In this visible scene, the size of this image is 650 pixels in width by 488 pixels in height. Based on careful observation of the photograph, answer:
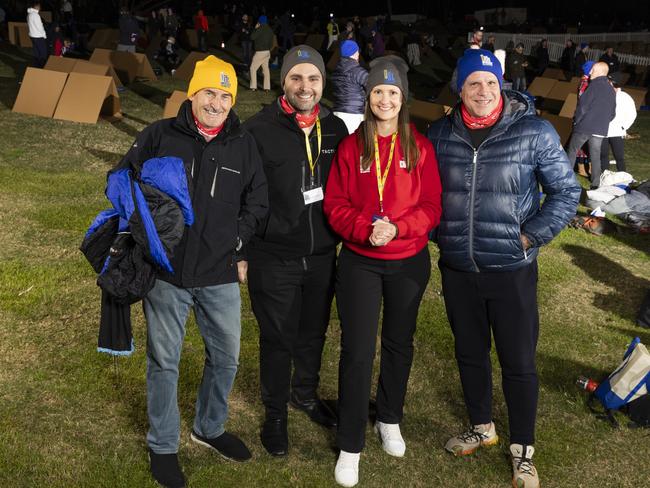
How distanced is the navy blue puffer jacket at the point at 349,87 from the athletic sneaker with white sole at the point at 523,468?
648 cm

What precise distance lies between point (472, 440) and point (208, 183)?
2.11 meters

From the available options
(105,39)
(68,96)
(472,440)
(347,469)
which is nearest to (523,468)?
(472,440)

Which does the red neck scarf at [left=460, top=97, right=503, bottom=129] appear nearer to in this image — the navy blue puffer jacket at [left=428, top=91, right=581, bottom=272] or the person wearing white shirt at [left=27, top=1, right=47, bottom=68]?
the navy blue puffer jacket at [left=428, top=91, right=581, bottom=272]

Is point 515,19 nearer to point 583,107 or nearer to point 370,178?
point 583,107

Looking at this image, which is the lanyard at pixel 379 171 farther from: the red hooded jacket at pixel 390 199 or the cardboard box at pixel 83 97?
the cardboard box at pixel 83 97

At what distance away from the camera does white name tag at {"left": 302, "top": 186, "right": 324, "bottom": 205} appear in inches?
157

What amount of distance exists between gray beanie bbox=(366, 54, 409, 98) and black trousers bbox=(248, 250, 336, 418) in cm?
96

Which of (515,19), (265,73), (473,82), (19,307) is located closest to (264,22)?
(265,73)

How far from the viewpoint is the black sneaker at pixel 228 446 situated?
4.18m

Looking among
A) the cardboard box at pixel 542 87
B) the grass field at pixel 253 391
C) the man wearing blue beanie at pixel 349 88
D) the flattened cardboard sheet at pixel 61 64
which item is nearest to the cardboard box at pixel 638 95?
the cardboard box at pixel 542 87

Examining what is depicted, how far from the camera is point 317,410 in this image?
4688 mm

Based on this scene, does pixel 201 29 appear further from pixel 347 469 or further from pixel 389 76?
pixel 347 469

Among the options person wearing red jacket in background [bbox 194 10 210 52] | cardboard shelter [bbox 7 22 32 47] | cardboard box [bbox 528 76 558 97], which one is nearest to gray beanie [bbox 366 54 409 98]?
cardboard box [bbox 528 76 558 97]

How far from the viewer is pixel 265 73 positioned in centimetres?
1914
